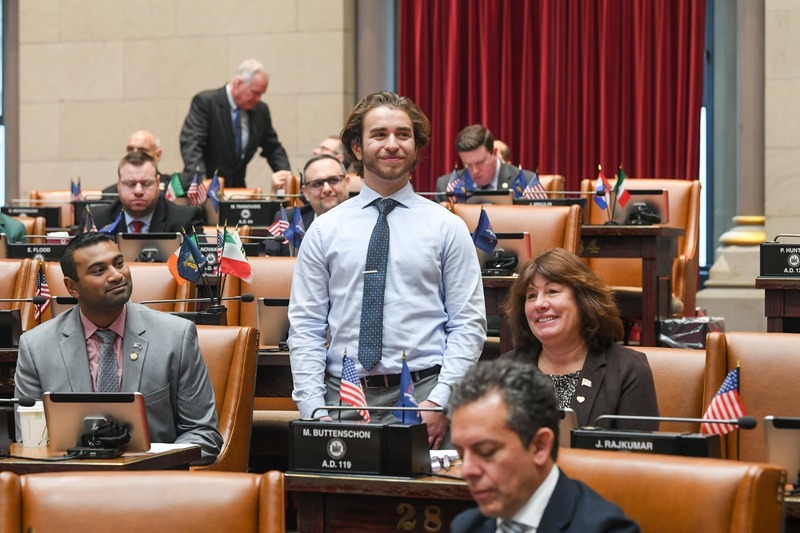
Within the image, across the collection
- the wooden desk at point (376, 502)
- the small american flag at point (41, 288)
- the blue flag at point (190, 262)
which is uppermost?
the blue flag at point (190, 262)

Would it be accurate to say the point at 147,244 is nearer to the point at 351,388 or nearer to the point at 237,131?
the point at 351,388

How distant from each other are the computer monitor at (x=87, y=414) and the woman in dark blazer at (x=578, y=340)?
113 cm

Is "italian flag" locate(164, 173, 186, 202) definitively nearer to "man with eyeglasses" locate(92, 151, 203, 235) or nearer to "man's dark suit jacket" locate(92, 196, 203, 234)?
"man's dark suit jacket" locate(92, 196, 203, 234)

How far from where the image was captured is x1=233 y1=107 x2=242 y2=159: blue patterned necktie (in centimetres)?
1009

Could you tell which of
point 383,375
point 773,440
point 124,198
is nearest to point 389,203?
point 383,375

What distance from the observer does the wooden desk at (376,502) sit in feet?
9.75

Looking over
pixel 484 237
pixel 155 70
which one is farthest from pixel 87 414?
pixel 155 70

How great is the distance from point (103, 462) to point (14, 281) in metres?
2.81

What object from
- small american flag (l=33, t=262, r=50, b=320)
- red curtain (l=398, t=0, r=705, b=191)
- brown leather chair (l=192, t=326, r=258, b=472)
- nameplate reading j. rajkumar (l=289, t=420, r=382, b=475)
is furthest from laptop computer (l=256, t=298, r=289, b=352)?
red curtain (l=398, t=0, r=705, b=191)

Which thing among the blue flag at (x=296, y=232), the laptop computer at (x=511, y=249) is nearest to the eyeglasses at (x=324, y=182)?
the blue flag at (x=296, y=232)

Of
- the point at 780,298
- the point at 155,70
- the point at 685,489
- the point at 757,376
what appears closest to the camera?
the point at 685,489

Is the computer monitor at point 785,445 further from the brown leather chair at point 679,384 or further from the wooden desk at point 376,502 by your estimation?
the brown leather chair at point 679,384

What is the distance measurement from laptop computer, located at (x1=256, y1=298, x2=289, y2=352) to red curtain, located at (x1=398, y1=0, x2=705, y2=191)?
19.3ft

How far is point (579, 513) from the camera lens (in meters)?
2.30
